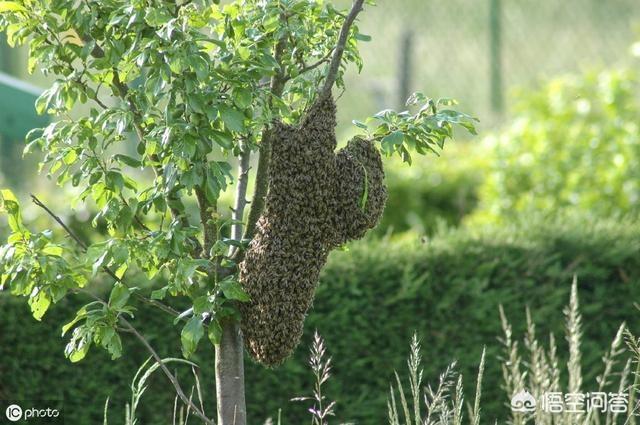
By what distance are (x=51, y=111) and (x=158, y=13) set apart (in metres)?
0.45

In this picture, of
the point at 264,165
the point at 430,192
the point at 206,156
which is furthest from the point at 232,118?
the point at 430,192

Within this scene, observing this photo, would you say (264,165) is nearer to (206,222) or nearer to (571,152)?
(206,222)

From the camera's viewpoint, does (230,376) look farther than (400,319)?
No

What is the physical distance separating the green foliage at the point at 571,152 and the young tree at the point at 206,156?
386cm

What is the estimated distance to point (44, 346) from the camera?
12.3 ft

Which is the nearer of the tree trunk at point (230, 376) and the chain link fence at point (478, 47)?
the tree trunk at point (230, 376)

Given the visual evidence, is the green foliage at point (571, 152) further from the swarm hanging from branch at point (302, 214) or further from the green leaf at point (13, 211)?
the green leaf at point (13, 211)

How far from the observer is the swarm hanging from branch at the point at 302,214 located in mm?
2414

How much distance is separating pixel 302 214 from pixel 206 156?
303 mm

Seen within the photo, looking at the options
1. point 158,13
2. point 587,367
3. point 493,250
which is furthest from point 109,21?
point 587,367

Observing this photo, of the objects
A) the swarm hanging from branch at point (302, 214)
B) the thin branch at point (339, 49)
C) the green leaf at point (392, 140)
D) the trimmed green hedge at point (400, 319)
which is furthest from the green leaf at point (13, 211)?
the trimmed green hedge at point (400, 319)

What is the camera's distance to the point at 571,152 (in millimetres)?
6484

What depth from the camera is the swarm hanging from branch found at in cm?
241

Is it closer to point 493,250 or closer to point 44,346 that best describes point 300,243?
point 44,346
